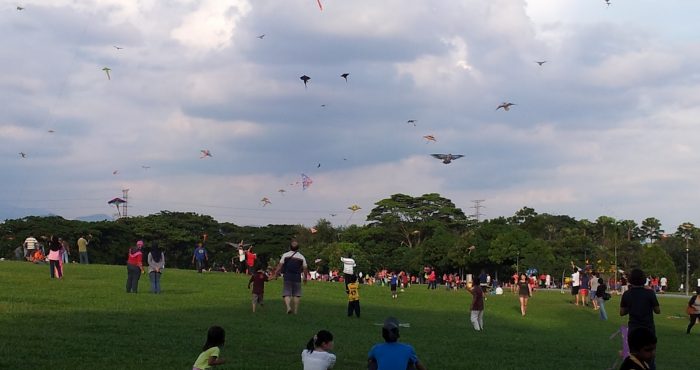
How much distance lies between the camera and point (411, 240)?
11925 cm

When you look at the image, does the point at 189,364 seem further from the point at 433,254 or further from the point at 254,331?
the point at 433,254

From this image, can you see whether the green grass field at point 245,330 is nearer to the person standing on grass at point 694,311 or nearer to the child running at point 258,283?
the child running at point 258,283

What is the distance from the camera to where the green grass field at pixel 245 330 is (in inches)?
623

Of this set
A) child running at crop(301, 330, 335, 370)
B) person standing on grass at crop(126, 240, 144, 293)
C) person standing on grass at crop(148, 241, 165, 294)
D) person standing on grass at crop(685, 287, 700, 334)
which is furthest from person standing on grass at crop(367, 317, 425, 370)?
person standing on grass at crop(685, 287, 700, 334)

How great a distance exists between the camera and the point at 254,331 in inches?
805

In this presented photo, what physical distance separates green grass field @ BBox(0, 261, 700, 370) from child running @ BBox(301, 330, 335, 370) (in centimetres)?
413

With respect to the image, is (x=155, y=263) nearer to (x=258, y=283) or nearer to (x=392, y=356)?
(x=258, y=283)

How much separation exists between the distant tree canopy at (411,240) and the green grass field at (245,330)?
57408 mm

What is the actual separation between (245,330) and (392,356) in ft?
37.5

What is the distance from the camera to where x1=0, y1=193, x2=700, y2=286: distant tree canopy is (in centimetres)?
9475

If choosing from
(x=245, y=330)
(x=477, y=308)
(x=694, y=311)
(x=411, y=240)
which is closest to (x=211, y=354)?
(x=245, y=330)

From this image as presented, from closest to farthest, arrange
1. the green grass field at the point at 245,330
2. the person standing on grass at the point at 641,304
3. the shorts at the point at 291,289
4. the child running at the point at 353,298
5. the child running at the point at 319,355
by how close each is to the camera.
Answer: the child running at the point at 319,355, the person standing on grass at the point at 641,304, the green grass field at the point at 245,330, the shorts at the point at 291,289, the child running at the point at 353,298

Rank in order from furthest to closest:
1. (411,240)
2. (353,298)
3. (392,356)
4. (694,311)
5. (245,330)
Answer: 1. (411,240)
2. (694,311)
3. (353,298)
4. (245,330)
5. (392,356)

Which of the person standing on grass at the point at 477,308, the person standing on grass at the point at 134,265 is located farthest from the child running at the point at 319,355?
the person standing on grass at the point at 134,265
